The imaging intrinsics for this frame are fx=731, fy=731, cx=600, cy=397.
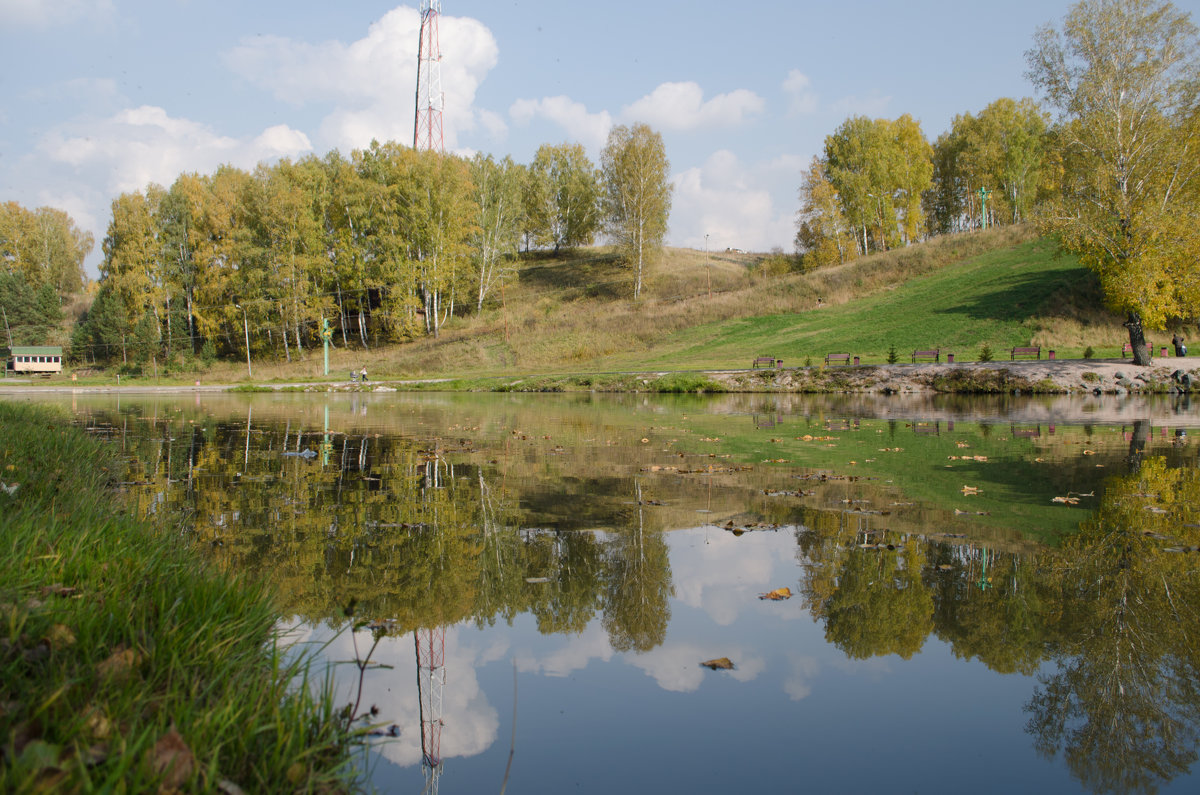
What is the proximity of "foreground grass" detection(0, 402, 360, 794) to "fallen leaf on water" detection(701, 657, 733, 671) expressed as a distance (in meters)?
1.89

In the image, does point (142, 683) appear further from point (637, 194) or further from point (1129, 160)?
point (637, 194)

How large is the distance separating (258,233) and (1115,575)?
58.6 metres

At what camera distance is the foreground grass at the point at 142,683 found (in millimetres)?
1951

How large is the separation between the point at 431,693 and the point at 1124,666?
347cm

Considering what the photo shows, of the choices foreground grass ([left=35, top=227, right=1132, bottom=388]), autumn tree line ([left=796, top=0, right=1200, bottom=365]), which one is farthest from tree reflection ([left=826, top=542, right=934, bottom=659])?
foreground grass ([left=35, top=227, right=1132, bottom=388])

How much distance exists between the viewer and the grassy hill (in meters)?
37.7

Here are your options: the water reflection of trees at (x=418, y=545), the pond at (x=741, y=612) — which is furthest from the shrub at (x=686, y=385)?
the water reflection of trees at (x=418, y=545)

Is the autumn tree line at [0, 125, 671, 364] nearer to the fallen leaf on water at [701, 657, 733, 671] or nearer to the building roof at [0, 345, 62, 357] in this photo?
the building roof at [0, 345, 62, 357]

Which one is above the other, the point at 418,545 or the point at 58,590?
the point at 58,590

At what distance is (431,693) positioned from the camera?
11.8 ft

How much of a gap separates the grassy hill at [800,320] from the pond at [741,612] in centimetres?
2881

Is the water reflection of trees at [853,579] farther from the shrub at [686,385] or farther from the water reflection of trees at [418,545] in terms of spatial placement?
the shrub at [686,385]

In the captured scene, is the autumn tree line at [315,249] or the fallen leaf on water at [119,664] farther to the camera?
the autumn tree line at [315,249]

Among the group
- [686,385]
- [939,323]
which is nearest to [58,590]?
[686,385]
